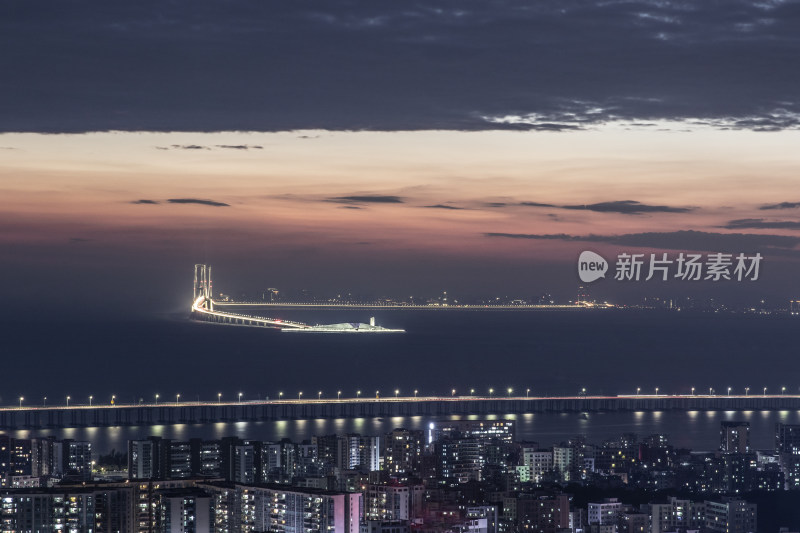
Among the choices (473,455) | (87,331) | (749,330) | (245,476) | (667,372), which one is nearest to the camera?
(245,476)

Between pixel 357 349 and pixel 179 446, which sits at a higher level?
pixel 357 349

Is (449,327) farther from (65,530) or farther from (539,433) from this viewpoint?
(65,530)

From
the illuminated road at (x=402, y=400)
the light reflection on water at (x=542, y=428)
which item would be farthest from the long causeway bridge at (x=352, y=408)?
the light reflection on water at (x=542, y=428)

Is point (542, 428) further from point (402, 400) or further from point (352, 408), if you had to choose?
point (352, 408)

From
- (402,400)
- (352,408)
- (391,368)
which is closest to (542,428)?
(402,400)

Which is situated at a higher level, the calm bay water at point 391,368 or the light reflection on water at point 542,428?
the calm bay water at point 391,368

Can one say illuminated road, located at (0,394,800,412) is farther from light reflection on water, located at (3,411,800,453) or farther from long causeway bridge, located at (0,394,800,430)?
light reflection on water, located at (3,411,800,453)

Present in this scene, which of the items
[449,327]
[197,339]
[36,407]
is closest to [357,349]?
[197,339]

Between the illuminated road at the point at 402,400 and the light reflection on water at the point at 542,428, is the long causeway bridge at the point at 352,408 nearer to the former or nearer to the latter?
the illuminated road at the point at 402,400
